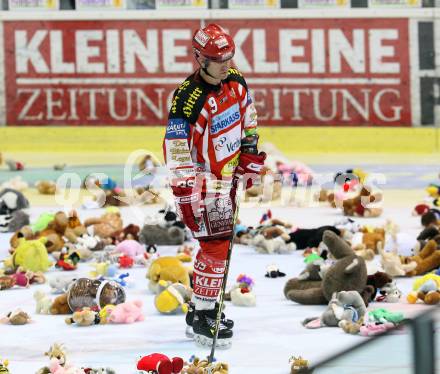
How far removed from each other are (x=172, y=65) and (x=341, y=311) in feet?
26.8

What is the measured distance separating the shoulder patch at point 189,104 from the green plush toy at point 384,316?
121 centimetres

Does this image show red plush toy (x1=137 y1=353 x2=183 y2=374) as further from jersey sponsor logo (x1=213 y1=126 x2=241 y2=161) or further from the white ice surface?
jersey sponsor logo (x1=213 y1=126 x2=241 y2=161)

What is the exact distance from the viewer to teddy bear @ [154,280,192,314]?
553cm

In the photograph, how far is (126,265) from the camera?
6.90 metres

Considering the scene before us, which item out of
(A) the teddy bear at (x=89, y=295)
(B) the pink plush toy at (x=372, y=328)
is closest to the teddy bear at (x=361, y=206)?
(A) the teddy bear at (x=89, y=295)

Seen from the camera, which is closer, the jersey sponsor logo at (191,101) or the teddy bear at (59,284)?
the jersey sponsor logo at (191,101)

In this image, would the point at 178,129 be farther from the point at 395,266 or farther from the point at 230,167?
the point at 395,266

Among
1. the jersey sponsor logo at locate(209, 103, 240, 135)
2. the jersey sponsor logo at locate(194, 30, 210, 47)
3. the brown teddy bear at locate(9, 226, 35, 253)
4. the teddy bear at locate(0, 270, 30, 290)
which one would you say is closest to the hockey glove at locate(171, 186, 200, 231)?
the jersey sponsor logo at locate(209, 103, 240, 135)

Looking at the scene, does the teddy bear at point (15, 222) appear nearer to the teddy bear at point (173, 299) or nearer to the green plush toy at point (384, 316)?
the teddy bear at point (173, 299)

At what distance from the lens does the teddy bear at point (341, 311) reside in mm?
5133

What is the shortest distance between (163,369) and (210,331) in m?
0.66

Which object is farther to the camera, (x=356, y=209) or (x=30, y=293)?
(x=356, y=209)

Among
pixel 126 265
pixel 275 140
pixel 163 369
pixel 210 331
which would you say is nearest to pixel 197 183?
pixel 210 331

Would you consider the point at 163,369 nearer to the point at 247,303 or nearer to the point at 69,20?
the point at 247,303
